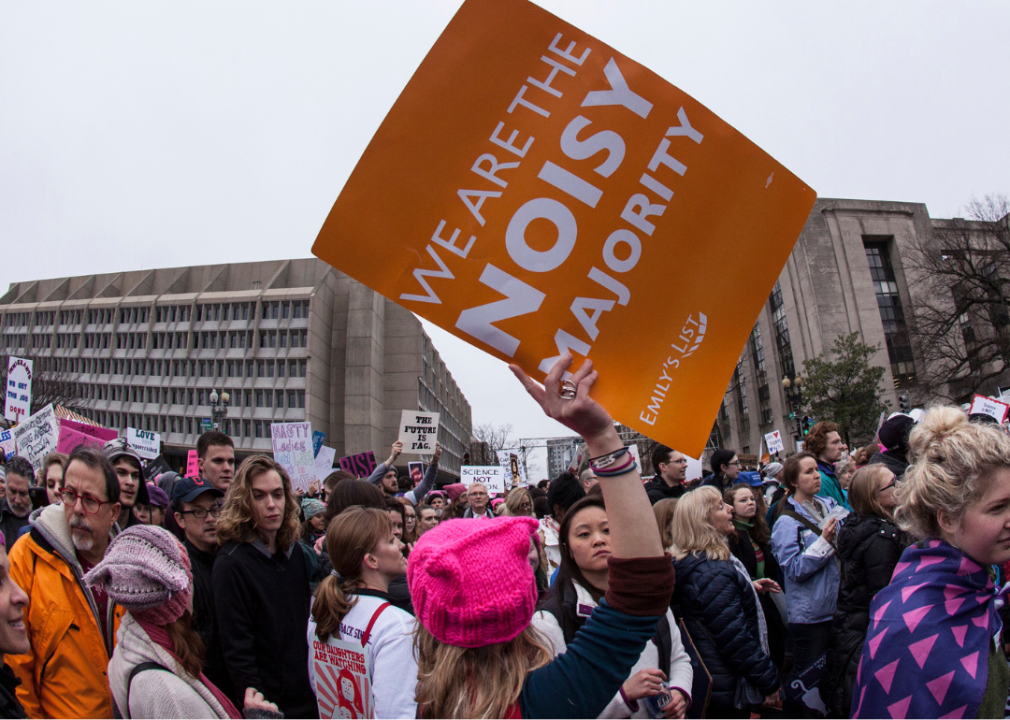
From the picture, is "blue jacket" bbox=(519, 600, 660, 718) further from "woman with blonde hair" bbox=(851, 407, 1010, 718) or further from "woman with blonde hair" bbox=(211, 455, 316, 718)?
"woman with blonde hair" bbox=(211, 455, 316, 718)

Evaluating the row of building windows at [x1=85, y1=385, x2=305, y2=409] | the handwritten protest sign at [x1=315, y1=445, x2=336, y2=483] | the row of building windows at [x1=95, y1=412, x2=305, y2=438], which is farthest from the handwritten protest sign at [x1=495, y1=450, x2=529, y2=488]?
the row of building windows at [x1=95, y1=412, x2=305, y2=438]

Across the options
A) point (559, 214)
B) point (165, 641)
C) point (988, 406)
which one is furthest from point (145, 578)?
point (988, 406)

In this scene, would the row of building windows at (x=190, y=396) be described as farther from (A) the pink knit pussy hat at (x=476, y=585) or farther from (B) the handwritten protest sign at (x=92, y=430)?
(A) the pink knit pussy hat at (x=476, y=585)

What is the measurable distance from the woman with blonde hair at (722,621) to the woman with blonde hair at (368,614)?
1.92m

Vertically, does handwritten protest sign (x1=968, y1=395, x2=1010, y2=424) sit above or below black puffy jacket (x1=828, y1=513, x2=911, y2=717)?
above

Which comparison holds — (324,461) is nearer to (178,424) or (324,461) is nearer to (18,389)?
(18,389)

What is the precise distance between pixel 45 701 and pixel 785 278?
5935cm

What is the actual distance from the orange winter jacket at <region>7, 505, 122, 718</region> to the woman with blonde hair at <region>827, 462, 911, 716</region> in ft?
14.0

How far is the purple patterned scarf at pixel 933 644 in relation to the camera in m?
1.96

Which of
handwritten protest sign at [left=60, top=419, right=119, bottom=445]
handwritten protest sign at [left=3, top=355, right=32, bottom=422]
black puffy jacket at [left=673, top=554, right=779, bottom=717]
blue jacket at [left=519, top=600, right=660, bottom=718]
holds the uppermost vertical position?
handwritten protest sign at [left=3, top=355, right=32, bottom=422]

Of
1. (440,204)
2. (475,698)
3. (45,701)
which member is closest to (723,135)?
(440,204)

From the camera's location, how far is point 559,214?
209 centimetres

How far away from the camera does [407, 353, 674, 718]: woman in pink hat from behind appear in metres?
1.58

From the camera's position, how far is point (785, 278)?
54844 mm
